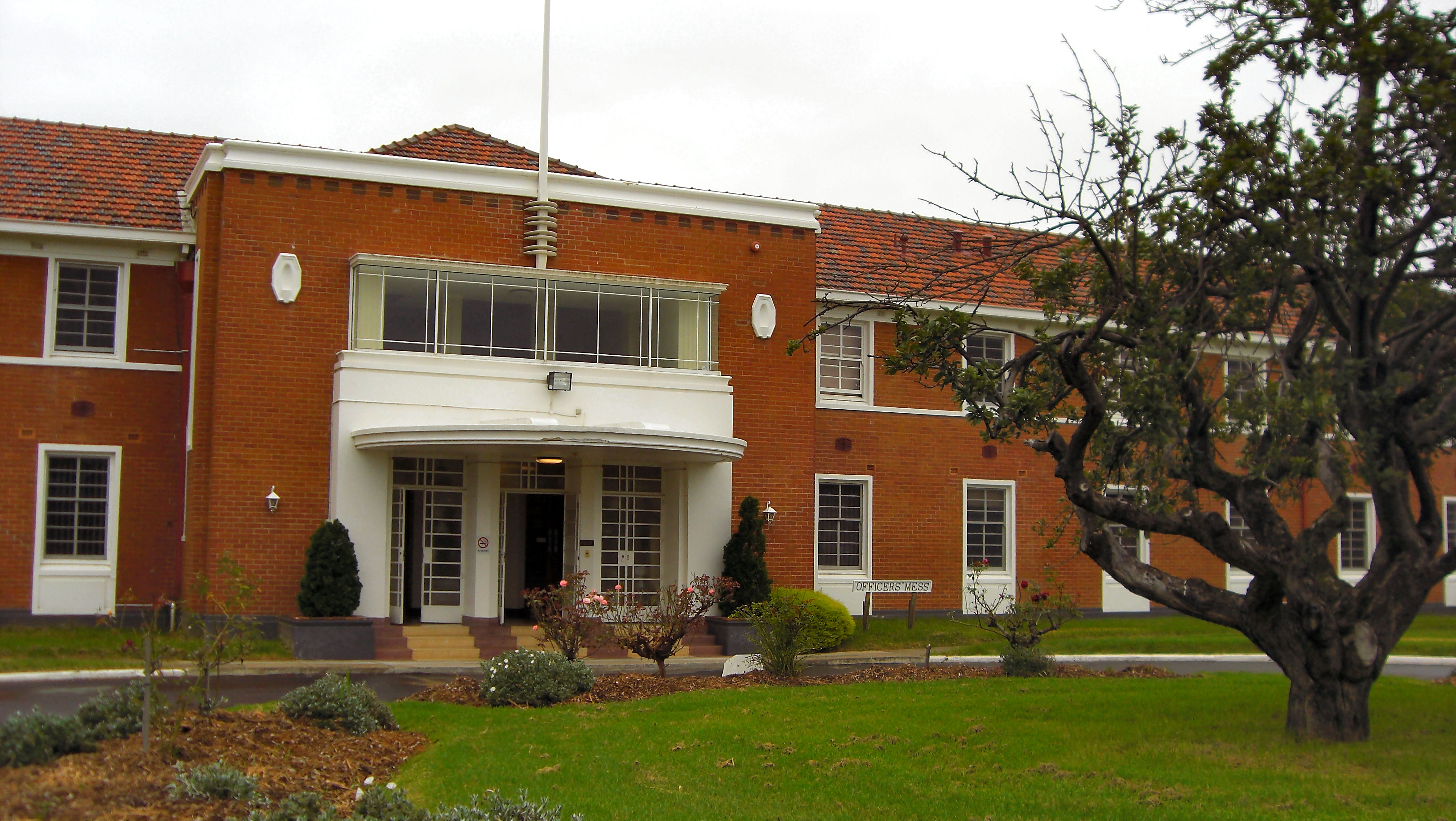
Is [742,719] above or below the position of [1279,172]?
below

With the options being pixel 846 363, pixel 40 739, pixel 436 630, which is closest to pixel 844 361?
pixel 846 363

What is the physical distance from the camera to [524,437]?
60.3 feet

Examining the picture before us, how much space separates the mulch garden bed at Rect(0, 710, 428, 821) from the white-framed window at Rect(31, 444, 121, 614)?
1145cm

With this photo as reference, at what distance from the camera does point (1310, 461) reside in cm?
1011

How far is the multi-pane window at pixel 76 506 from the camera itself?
66.2 feet

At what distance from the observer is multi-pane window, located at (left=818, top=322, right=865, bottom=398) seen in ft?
79.8

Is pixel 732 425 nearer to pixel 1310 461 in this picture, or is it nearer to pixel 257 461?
pixel 257 461

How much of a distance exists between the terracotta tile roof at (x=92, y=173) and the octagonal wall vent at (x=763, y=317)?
959 cm

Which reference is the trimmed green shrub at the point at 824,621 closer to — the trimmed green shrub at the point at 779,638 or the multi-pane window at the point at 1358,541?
the trimmed green shrub at the point at 779,638

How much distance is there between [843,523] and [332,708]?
15.0 m

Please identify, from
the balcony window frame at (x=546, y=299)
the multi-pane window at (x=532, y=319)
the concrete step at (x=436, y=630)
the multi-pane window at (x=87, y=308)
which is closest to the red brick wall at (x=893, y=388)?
the balcony window frame at (x=546, y=299)

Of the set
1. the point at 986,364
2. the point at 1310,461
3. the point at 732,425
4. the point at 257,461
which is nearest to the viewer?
the point at 1310,461

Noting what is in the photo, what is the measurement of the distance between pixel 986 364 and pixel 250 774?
657 cm

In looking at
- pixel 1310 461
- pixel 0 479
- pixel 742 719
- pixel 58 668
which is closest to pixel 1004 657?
pixel 742 719
